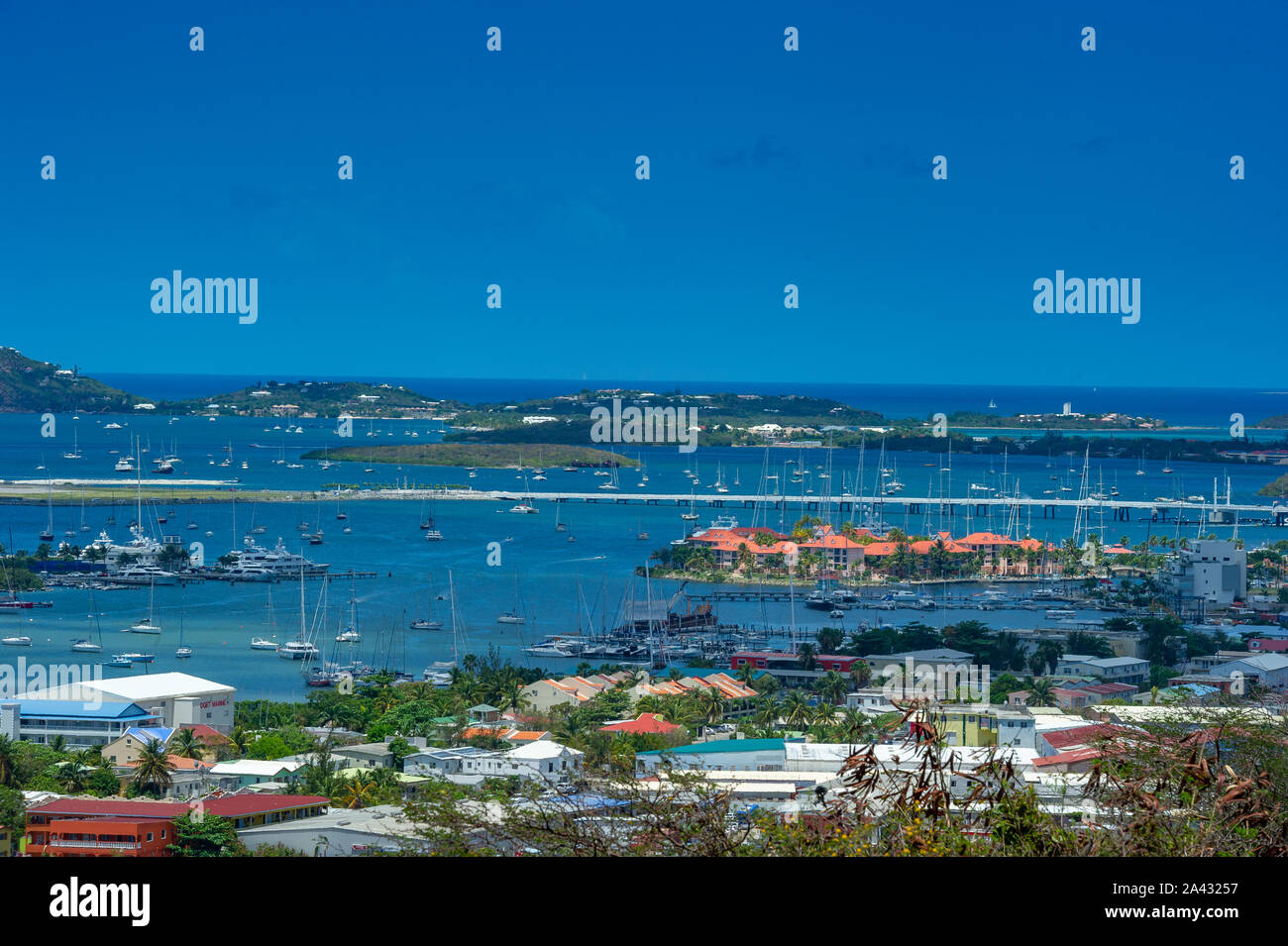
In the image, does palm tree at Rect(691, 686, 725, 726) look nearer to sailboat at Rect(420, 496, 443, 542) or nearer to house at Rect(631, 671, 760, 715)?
house at Rect(631, 671, 760, 715)

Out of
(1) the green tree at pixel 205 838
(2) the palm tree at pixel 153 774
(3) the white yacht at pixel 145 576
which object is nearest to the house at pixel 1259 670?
(2) the palm tree at pixel 153 774

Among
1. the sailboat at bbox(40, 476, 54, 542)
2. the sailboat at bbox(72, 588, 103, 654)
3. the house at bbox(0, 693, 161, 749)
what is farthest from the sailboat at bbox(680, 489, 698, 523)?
the house at bbox(0, 693, 161, 749)

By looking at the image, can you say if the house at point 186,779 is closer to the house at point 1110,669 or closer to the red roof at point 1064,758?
the red roof at point 1064,758

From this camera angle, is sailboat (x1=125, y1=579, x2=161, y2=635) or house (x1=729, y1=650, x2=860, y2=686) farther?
sailboat (x1=125, y1=579, x2=161, y2=635)

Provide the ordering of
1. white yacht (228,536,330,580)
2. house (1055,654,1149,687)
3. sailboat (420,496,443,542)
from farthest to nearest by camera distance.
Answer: sailboat (420,496,443,542), white yacht (228,536,330,580), house (1055,654,1149,687)

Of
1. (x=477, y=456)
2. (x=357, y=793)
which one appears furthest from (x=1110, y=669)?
(x=477, y=456)
